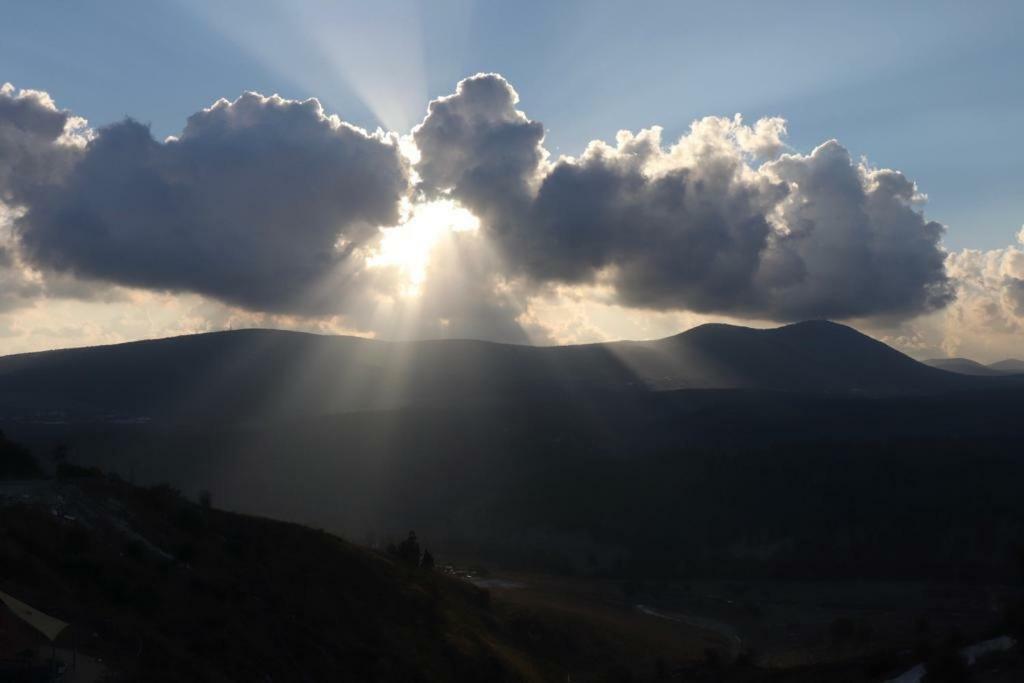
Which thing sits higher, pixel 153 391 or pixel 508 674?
pixel 153 391

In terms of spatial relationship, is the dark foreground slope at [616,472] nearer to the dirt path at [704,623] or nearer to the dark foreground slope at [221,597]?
the dirt path at [704,623]

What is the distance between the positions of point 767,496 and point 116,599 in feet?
280

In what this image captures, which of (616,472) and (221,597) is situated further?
(616,472)

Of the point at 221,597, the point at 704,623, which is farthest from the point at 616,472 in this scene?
the point at 221,597

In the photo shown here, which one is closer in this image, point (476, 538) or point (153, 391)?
point (476, 538)

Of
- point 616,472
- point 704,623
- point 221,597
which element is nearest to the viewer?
point 221,597

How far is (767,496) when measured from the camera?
4183 inches

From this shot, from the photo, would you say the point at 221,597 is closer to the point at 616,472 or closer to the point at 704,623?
the point at 704,623

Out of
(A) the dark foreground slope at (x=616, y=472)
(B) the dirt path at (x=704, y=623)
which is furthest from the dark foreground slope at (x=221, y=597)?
(A) the dark foreground slope at (x=616, y=472)

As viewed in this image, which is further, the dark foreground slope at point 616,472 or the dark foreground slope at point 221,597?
the dark foreground slope at point 616,472

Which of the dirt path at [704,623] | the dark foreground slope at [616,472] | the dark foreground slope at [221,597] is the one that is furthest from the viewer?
the dark foreground slope at [616,472]

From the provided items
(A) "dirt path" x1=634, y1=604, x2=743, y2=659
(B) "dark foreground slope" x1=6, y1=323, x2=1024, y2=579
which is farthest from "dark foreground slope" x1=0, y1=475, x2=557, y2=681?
(B) "dark foreground slope" x1=6, y1=323, x2=1024, y2=579

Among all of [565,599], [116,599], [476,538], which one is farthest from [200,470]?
[116,599]

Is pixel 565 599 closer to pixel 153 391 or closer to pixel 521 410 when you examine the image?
pixel 521 410
